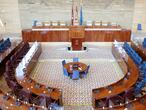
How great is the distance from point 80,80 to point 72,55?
368 centimetres

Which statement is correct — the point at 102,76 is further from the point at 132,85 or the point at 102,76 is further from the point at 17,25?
the point at 17,25

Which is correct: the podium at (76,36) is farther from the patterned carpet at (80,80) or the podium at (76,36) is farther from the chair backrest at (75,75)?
the chair backrest at (75,75)

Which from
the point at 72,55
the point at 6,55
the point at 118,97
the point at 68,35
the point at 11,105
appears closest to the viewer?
the point at 11,105

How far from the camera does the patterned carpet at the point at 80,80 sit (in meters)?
8.69

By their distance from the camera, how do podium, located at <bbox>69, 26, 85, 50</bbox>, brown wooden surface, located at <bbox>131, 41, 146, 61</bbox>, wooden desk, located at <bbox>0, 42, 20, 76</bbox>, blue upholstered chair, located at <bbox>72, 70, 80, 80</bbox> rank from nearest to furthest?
blue upholstered chair, located at <bbox>72, 70, 80, 80</bbox>, wooden desk, located at <bbox>0, 42, 20, 76</bbox>, brown wooden surface, located at <bbox>131, 41, 146, 61</bbox>, podium, located at <bbox>69, 26, 85, 50</bbox>

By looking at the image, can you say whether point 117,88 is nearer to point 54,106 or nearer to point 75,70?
point 54,106

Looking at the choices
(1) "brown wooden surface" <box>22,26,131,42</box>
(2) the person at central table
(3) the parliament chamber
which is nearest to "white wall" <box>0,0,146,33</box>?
(3) the parliament chamber

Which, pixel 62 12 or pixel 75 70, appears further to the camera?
pixel 62 12

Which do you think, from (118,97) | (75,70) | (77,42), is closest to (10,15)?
(77,42)

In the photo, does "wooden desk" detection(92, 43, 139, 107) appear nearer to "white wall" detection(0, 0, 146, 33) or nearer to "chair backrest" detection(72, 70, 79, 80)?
"chair backrest" detection(72, 70, 79, 80)

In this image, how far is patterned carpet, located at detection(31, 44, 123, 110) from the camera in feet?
28.5

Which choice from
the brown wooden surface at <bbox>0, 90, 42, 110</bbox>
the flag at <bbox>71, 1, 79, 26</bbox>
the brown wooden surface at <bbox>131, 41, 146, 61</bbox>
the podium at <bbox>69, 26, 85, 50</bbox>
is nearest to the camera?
the brown wooden surface at <bbox>0, 90, 42, 110</bbox>

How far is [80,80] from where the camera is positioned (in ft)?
33.3

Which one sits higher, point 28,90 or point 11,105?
point 28,90
